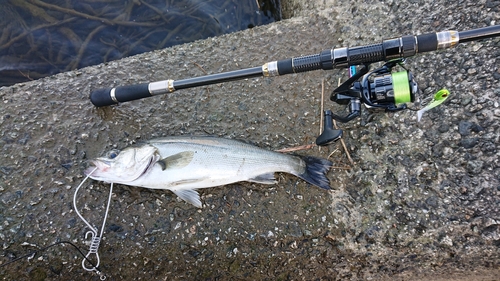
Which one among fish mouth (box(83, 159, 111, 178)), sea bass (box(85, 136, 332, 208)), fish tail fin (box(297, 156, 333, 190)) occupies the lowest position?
fish tail fin (box(297, 156, 333, 190))

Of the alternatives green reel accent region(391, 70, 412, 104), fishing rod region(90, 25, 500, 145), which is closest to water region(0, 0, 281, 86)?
fishing rod region(90, 25, 500, 145)

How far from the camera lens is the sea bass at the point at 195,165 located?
2646mm

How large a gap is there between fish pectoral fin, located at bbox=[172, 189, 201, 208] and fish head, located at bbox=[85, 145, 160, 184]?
0.34 metres

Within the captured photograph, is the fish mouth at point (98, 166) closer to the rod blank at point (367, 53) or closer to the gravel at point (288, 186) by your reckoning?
the gravel at point (288, 186)

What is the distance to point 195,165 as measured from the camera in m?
2.70

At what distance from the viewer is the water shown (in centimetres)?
409

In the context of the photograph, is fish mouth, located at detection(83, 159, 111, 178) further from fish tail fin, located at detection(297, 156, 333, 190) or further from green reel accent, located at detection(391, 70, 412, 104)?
green reel accent, located at detection(391, 70, 412, 104)

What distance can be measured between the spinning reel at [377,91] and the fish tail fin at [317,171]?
0.35m

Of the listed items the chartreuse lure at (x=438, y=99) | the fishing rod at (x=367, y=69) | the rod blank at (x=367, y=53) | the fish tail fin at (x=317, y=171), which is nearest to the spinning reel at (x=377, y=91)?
the fishing rod at (x=367, y=69)

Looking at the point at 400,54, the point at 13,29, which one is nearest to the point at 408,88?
the point at 400,54

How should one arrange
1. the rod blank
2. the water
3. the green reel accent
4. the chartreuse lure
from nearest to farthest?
1. the rod blank
2. the green reel accent
3. the chartreuse lure
4. the water

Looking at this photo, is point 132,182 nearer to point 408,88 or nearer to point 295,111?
point 295,111

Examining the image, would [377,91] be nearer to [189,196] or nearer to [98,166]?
[189,196]

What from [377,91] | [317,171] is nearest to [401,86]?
[377,91]
